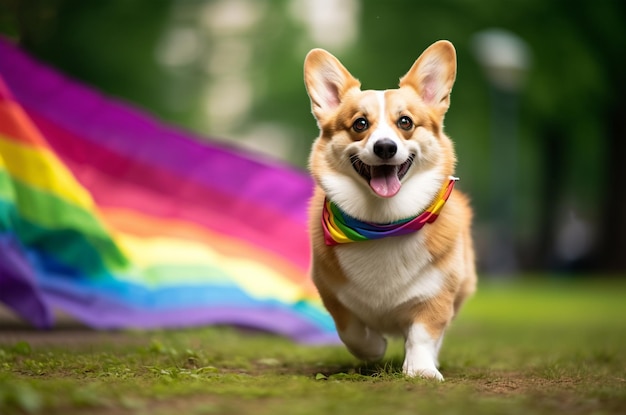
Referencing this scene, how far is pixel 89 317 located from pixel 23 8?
21.4 ft

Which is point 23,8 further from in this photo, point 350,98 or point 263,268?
point 350,98

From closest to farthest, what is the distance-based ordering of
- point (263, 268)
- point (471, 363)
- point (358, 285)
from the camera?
point (358, 285)
point (471, 363)
point (263, 268)

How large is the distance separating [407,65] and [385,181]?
1580 cm

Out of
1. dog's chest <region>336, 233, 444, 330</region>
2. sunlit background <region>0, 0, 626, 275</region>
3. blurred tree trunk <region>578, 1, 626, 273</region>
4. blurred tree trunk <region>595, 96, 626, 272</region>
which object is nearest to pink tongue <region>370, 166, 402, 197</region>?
dog's chest <region>336, 233, 444, 330</region>

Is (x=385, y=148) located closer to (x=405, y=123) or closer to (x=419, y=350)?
(x=405, y=123)

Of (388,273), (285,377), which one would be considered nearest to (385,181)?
(388,273)

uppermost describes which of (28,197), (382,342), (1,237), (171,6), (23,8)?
(171,6)

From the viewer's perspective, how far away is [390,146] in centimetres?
469

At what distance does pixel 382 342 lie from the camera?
5.37 m

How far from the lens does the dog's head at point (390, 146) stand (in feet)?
15.9

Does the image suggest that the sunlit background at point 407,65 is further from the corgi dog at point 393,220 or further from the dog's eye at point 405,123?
the dog's eye at point 405,123

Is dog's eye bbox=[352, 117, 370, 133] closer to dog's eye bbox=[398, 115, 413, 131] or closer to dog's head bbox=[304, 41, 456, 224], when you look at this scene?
dog's head bbox=[304, 41, 456, 224]

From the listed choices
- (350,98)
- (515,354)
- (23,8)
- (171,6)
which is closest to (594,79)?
(171,6)

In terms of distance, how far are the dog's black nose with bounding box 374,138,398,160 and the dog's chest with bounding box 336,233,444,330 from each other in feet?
1.71
